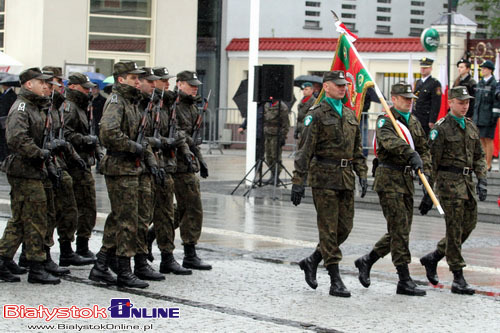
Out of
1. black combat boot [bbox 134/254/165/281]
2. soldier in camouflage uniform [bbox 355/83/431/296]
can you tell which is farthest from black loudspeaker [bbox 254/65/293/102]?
black combat boot [bbox 134/254/165/281]

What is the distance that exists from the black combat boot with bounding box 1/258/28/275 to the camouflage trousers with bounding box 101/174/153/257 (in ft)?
2.66

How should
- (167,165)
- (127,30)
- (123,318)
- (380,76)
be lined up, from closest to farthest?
(123,318)
(167,165)
(127,30)
(380,76)

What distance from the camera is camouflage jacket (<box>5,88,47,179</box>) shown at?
9.25m

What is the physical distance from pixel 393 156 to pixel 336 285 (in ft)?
4.35

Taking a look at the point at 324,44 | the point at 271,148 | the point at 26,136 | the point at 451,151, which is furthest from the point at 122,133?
the point at 324,44

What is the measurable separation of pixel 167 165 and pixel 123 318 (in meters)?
2.59

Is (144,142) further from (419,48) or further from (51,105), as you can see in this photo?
(419,48)

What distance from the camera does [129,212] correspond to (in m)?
9.37

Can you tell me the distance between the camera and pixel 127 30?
2948 centimetres

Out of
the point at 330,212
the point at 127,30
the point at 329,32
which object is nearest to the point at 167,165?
the point at 330,212

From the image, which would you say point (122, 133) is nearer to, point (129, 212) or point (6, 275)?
point (129, 212)

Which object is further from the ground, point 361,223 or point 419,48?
point 419,48

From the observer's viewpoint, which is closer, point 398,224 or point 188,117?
point 398,224

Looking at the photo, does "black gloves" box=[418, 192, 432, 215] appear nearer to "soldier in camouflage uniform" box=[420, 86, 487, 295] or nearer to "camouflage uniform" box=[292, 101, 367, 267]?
"soldier in camouflage uniform" box=[420, 86, 487, 295]
